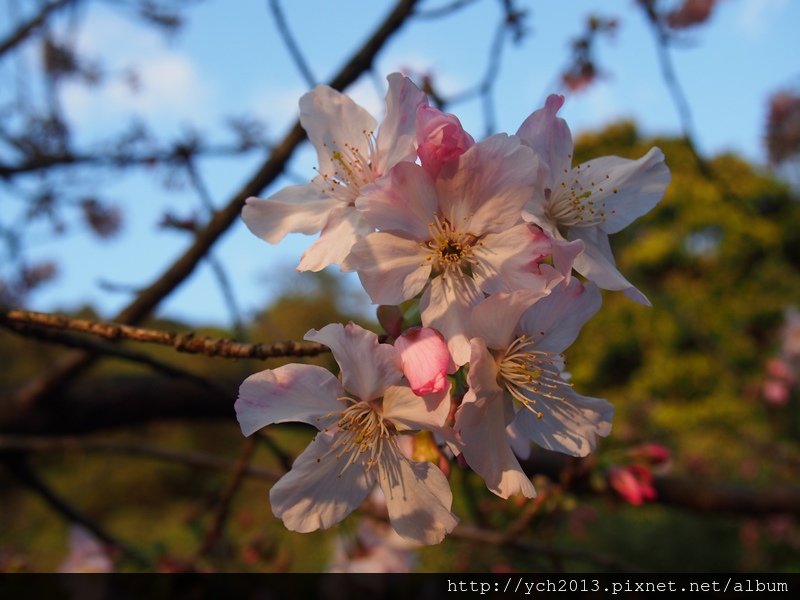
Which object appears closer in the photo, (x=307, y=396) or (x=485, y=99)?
(x=307, y=396)

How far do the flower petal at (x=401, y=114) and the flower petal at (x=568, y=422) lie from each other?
0.45 m

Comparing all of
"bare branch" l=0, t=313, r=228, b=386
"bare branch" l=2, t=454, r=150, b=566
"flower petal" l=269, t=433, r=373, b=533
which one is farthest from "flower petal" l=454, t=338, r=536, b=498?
"bare branch" l=2, t=454, r=150, b=566

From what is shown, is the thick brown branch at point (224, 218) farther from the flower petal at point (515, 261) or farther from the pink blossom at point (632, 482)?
the pink blossom at point (632, 482)

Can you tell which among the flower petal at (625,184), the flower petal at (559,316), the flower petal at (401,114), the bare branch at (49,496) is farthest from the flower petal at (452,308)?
the bare branch at (49,496)

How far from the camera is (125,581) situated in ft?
7.05

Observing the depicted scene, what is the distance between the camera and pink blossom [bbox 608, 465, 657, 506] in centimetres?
160

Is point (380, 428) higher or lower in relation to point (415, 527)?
higher

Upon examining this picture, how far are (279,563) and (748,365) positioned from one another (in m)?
8.73

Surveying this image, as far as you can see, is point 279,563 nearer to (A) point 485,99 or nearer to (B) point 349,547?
(B) point 349,547

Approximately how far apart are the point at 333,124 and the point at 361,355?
1.62 feet

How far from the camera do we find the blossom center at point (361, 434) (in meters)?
0.93

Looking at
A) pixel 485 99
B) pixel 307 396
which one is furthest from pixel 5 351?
pixel 307 396

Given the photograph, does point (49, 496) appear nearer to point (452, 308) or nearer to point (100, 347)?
point (100, 347)

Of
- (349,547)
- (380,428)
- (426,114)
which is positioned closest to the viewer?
(426,114)
